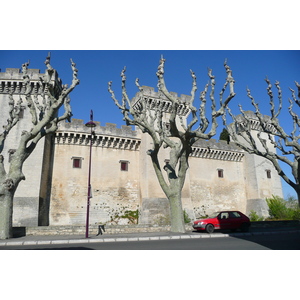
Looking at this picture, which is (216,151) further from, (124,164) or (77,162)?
(77,162)

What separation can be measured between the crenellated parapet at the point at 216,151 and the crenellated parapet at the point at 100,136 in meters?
6.72

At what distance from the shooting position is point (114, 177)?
75.0 feet

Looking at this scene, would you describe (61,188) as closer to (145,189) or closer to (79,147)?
(79,147)

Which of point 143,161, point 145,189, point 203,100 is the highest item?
point 203,100

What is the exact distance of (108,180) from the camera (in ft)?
74.1

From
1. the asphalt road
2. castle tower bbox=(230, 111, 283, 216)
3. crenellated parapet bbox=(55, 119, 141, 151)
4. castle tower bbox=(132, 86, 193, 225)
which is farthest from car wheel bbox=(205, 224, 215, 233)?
castle tower bbox=(230, 111, 283, 216)

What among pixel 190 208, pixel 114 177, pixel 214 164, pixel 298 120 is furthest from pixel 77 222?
pixel 298 120

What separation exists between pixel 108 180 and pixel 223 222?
11683 millimetres

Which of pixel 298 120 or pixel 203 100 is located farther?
pixel 298 120

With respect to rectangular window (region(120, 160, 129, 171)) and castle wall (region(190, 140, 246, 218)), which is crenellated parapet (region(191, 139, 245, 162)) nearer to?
castle wall (region(190, 140, 246, 218))

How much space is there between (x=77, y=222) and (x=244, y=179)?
18.9 metres

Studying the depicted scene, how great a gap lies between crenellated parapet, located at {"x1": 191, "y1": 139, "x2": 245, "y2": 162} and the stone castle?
109 mm

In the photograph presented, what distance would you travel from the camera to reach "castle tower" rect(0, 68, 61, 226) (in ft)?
57.6

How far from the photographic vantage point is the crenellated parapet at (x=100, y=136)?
21.7 m
